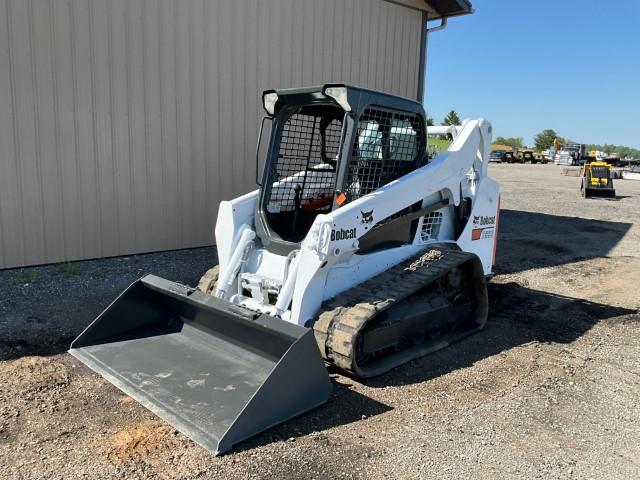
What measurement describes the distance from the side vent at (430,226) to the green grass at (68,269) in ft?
14.4

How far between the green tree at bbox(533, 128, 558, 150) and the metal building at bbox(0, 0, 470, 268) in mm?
87460

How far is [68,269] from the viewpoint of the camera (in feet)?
24.1

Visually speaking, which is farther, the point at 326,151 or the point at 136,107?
the point at 136,107

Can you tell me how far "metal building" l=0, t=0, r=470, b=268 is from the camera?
7.20m

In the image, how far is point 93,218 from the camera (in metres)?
7.86

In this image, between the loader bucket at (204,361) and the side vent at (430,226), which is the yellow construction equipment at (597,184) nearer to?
the side vent at (430,226)

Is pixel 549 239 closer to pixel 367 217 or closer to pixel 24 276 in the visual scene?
pixel 367 217

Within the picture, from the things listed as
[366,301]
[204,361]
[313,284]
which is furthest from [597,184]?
[204,361]

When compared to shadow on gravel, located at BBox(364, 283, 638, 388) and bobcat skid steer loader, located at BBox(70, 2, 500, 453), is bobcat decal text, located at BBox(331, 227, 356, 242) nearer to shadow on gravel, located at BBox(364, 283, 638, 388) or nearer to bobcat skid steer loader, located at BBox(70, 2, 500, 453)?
bobcat skid steer loader, located at BBox(70, 2, 500, 453)

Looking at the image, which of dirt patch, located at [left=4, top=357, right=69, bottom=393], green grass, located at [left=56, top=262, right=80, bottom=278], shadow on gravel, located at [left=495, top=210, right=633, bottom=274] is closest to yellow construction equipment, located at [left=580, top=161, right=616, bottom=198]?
shadow on gravel, located at [left=495, top=210, right=633, bottom=274]

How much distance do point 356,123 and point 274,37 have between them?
538 centimetres

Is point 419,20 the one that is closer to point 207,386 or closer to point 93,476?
point 207,386

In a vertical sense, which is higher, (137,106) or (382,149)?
(137,106)

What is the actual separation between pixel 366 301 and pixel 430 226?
1.62 meters
